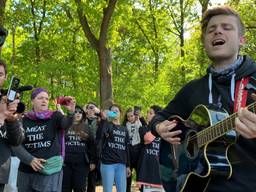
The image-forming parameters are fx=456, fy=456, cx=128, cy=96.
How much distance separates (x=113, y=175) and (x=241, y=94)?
22.3ft

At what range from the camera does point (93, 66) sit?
23109mm

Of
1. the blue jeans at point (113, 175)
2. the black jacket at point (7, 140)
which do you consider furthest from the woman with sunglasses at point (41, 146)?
the blue jeans at point (113, 175)

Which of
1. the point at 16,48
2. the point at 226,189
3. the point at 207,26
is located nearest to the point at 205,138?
the point at 226,189

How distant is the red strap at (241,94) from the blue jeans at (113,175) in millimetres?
6642

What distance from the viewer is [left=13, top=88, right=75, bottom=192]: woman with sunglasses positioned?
614 cm

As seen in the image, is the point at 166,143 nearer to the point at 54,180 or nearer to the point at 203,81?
the point at 203,81

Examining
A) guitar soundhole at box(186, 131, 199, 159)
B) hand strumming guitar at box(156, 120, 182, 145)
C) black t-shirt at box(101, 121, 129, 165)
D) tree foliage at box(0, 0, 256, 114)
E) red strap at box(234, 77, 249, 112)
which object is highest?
tree foliage at box(0, 0, 256, 114)

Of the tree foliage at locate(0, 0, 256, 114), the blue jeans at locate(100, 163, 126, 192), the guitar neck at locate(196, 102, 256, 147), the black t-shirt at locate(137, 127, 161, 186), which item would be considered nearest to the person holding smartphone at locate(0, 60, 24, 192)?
the guitar neck at locate(196, 102, 256, 147)

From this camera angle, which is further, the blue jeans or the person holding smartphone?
the blue jeans

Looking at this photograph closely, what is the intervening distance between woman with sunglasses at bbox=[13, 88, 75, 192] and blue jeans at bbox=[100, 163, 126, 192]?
8.86ft

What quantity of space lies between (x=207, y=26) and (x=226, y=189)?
3.65ft

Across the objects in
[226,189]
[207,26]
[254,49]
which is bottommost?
[226,189]

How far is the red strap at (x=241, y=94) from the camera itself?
8.77 ft

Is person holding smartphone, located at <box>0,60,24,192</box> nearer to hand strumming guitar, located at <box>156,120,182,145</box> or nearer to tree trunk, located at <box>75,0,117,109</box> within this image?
hand strumming guitar, located at <box>156,120,182,145</box>
